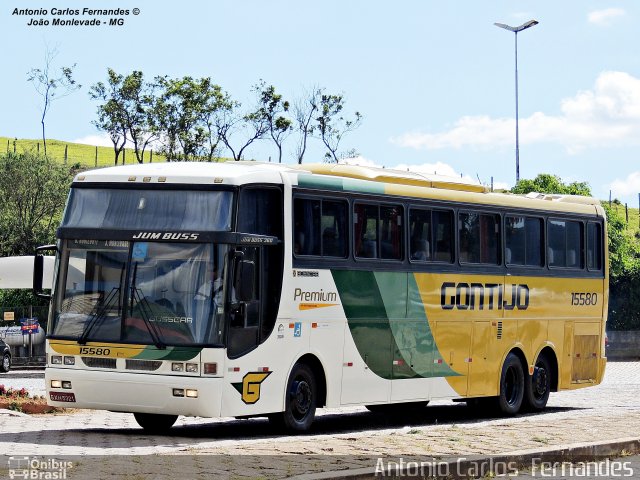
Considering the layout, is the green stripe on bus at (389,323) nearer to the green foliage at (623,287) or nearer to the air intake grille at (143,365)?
the air intake grille at (143,365)

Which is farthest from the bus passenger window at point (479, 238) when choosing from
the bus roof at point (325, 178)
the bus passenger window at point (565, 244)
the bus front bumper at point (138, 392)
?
the bus front bumper at point (138, 392)

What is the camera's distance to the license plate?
17219 mm

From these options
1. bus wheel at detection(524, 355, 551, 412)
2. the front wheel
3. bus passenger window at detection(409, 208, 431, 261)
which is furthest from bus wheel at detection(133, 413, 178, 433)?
→ the front wheel

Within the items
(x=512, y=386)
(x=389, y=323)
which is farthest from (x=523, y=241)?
(x=389, y=323)

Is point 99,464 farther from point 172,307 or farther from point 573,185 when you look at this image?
point 573,185

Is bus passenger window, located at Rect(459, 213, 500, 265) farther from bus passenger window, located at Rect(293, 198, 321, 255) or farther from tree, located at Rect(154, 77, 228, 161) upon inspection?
tree, located at Rect(154, 77, 228, 161)

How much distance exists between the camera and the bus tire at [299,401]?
17.9m

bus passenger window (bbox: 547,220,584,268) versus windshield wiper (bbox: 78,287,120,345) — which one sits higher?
bus passenger window (bbox: 547,220,584,268)

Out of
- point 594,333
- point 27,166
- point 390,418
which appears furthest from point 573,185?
point 390,418

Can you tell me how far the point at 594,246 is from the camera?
87.1ft

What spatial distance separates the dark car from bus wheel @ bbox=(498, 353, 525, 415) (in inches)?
901

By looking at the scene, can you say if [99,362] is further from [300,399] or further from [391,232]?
[391,232]

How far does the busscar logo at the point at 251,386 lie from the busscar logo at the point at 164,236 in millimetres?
1952

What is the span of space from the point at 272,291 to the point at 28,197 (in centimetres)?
5712
